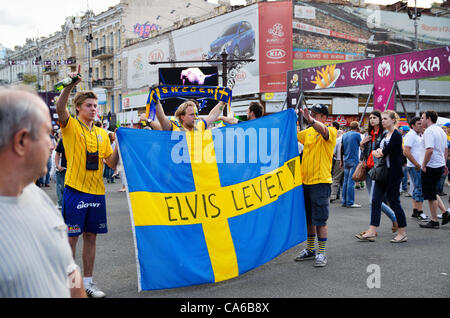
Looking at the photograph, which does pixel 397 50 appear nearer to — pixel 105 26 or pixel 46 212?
pixel 105 26

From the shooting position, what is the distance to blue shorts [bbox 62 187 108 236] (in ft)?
13.5

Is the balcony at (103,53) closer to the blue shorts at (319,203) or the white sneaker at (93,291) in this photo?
the blue shorts at (319,203)

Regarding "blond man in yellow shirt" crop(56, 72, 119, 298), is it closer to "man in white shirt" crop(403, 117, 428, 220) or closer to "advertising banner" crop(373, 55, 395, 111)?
"man in white shirt" crop(403, 117, 428, 220)

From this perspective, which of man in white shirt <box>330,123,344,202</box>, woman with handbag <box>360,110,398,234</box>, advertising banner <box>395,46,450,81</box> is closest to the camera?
woman with handbag <box>360,110,398,234</box>

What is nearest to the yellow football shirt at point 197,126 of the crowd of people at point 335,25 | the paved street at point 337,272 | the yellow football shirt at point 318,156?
the yellow football shirt at point 318,156

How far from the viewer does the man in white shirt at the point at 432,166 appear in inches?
296

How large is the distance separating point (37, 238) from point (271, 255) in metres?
3.97

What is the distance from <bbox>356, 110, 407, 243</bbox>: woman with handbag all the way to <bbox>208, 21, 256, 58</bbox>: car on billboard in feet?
87.6

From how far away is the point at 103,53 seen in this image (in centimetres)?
5022

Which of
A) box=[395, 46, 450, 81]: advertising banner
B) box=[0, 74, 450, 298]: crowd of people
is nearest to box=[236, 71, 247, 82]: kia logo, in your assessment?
box=[395, 46, 450, 81]: advertising banner

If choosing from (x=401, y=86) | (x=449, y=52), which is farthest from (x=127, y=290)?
(x=401, y=86)

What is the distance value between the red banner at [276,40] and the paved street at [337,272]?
25555 millimetres

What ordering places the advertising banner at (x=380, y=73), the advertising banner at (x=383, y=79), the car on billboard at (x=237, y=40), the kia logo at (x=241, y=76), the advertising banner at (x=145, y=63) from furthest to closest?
the advertising banner at (x=145, y=63) → the kia logo at (x=241, y=76) → the car on billboard at (x=237, y=40) → the advertising banner at (x=383, y=79) → the advertising banner at (x=380, y=73)

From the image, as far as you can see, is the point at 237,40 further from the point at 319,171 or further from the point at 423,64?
the point at 319,171
